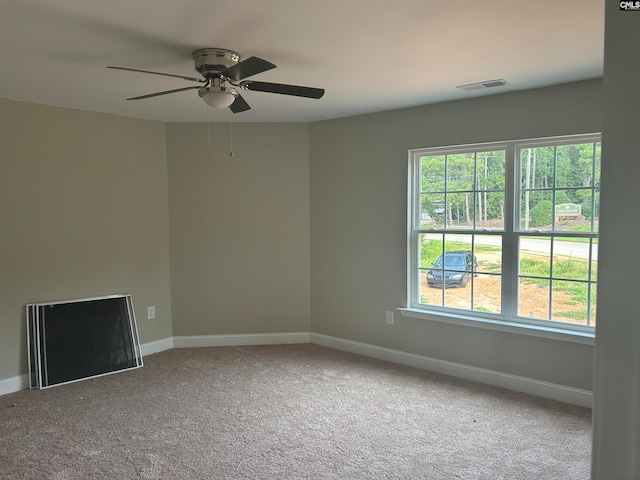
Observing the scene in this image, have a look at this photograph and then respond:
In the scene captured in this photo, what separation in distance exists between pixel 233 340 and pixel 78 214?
192 centimetres

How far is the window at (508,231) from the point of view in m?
3.20

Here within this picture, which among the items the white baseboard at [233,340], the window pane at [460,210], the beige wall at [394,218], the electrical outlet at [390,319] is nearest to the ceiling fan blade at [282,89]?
the beige wall at [394,218]

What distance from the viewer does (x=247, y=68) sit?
214cm

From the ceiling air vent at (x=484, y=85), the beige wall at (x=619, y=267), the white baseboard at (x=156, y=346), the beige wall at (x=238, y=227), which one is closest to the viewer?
the beige wall at (x=619, y=267)

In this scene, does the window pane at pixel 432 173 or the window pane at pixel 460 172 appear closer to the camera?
the window pane at pixel 460 172

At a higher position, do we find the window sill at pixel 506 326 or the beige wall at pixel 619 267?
the beige wall at pixel 619 267

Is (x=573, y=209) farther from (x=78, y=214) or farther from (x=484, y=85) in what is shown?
(x=78, y=214)

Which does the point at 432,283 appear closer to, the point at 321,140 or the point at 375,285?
the point at 375,285

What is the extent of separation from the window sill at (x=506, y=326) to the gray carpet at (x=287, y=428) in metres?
0.47

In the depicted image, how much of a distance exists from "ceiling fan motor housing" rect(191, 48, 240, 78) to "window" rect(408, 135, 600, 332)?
203 cm

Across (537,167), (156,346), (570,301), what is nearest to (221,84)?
(537,167)

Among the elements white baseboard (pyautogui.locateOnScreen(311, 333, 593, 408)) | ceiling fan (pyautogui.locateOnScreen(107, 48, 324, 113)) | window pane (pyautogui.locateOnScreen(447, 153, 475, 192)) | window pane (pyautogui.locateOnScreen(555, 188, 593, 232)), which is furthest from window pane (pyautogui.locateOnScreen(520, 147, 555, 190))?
ceiling fan (pyautogui.locateOnScreen(107, 48, 324, 113))

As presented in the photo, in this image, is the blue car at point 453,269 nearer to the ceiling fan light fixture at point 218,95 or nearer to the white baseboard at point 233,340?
the white baseboard at point 233,340

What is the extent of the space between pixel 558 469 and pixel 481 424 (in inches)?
21.7
